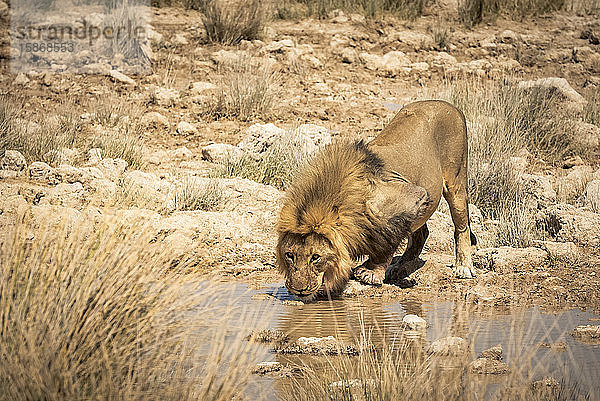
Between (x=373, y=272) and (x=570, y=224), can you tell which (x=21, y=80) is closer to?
(x=570, y=224)

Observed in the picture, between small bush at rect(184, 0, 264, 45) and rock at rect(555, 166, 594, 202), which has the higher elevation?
small bush at rect(184, 0, 264, 45)

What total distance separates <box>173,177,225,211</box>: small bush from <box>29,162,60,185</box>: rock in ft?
4.58

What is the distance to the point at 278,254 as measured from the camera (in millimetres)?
6543

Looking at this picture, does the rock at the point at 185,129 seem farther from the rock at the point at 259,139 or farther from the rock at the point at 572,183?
the rock at the point at 572,183

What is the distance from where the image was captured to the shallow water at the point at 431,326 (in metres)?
5.07

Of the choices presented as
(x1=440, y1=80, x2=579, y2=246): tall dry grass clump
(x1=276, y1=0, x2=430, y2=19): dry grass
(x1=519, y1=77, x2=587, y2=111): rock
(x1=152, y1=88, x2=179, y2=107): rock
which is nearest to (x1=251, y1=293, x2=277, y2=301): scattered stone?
(x1=440, y1=80, x2=579, y2=246): tall dry grass clump

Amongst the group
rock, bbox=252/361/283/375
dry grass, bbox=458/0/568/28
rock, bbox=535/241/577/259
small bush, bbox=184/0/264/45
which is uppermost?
dry grass, bbox=458/0/568/28

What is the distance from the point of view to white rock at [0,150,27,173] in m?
10.0

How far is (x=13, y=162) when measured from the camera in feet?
32.9

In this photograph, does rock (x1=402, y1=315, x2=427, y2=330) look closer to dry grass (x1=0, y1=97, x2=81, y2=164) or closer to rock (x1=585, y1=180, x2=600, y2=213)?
rock (x1=585, y1=180, x2=600, y2=213)

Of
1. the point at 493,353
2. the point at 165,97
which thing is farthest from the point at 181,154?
the point at 493,353

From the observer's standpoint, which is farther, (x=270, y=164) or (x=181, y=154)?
(x=181, y=154)

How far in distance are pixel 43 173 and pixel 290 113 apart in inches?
192

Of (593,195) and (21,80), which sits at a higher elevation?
(21,80)
